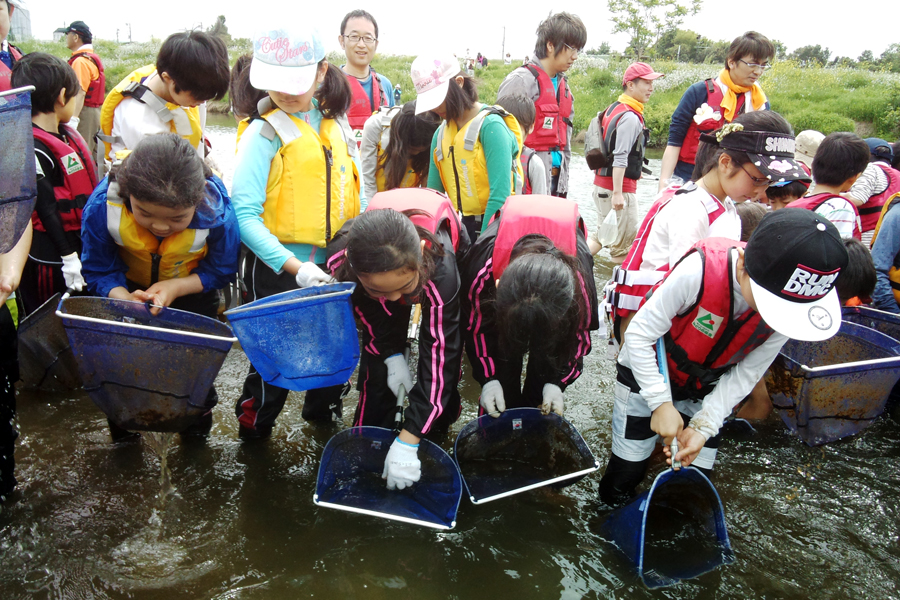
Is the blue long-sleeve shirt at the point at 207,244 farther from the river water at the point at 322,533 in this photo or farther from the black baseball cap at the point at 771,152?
the black baseball cap at the point at 771,152

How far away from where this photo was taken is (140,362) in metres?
1.85

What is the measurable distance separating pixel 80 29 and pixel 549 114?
17.0 ft

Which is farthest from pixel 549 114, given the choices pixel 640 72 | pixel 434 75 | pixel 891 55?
pixel 891 55

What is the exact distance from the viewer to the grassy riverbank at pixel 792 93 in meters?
16.4

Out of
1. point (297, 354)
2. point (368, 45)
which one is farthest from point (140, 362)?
point (368, 45)

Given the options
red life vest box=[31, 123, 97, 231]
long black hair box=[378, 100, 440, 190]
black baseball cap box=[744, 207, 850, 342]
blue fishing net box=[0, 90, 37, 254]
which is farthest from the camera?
long black hair box=[378, 100, 440, 190]

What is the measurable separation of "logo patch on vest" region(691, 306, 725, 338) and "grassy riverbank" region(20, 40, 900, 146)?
11.2 metres

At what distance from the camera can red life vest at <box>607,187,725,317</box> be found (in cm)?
243

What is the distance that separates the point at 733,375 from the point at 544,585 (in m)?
0.99

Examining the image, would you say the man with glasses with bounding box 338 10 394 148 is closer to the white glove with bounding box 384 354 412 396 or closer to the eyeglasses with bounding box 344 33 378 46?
the eyeglasses with bounding box 344 33 378 46

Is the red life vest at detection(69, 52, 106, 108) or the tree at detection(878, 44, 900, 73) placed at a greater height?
the tree at detection(878, 44, 900, 73)

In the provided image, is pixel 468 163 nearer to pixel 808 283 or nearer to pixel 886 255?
pixel 808 283

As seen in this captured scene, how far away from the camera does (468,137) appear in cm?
313

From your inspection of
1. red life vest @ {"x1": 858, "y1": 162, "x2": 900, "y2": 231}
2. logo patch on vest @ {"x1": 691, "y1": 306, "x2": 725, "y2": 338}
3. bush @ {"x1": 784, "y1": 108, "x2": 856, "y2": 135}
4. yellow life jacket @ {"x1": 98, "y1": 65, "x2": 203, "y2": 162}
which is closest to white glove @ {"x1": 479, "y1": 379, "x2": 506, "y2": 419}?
logo patch on vest @ {"x1": 691, "y1": 306, "x2": 725, "y2": 338}
